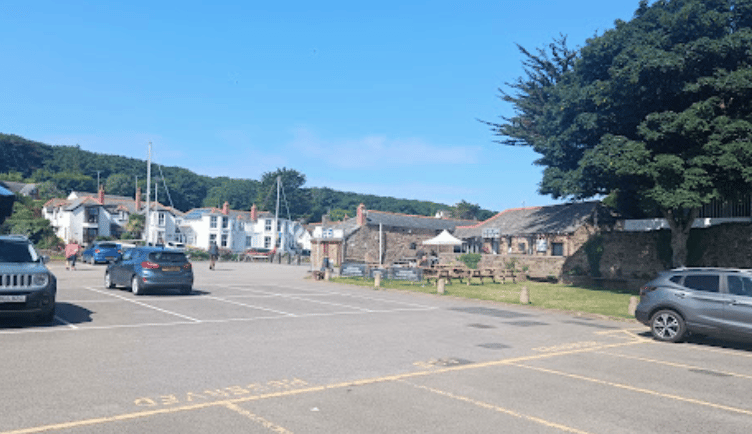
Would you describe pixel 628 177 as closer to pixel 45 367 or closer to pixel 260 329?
pixel 260 329

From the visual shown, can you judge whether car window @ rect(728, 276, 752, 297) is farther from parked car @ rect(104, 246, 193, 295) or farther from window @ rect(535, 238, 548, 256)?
window @ rect(535, 238, 548, 256)

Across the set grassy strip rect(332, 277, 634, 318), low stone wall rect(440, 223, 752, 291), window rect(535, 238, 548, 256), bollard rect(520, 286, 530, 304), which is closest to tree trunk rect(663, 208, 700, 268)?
low stone wall rect(440, 223, 752, 291)

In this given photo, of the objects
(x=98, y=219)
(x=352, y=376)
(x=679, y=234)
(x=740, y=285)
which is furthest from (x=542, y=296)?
(x=98, y=219)

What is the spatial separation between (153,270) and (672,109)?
23272 mm

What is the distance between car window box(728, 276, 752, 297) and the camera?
11729 millimetres

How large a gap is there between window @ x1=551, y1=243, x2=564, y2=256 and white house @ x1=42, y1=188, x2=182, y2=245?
55159 mm

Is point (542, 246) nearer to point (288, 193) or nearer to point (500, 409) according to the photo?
point (500, 409)

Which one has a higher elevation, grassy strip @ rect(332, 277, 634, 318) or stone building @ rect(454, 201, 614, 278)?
stone building @ rect(454, 201, 614, 278)

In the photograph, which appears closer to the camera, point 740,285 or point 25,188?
point 740,285

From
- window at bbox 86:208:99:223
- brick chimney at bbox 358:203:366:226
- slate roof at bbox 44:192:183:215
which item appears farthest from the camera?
window at bbox 86:208:99:223

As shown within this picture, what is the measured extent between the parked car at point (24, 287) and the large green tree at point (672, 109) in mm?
21295

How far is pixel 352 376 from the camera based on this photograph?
26.8 ft

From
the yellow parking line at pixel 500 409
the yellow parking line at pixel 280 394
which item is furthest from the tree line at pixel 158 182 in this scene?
the yellow parking line at pixel 500 409

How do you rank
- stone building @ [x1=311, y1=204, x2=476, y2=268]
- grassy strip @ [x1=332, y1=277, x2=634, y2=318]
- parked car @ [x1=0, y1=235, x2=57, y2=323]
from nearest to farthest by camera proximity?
1. parked car @ [x1=0, y1=235, x2=57, y2=323]
2. grassy strip @ [x1=332, y1=277, x2=634, y2=318]
3. stone building @ [x1=311, y1=204, x2=476, y2=268]
